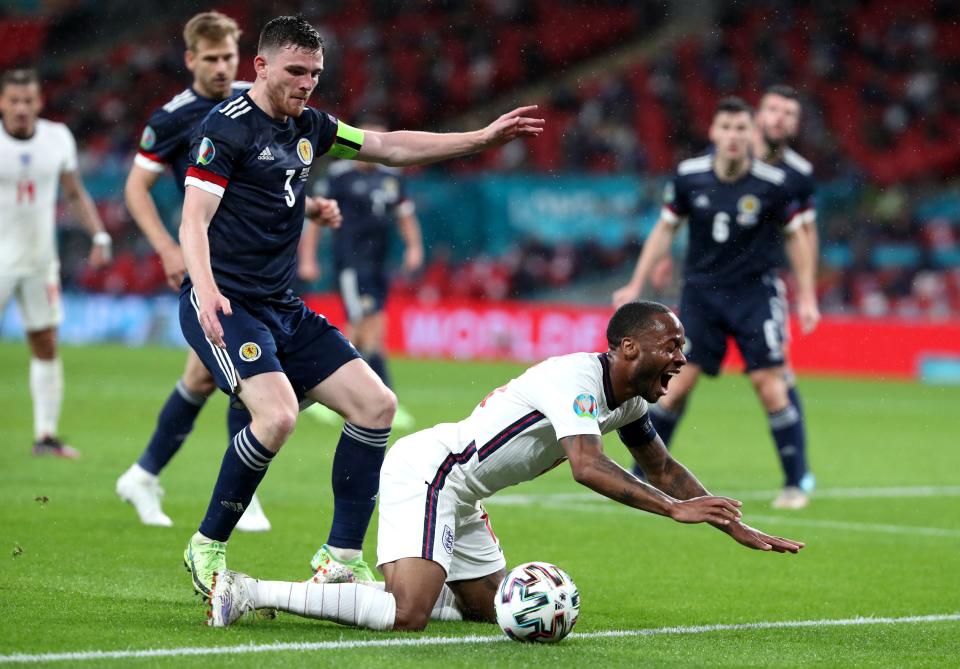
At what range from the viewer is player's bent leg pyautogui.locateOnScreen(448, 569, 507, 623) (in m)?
5.89

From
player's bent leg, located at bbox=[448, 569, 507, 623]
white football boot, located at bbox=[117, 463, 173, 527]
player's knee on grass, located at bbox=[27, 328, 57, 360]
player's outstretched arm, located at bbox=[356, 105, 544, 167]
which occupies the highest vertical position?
player's outstretched arm, located at bbox=[356, 105, 544, 167]

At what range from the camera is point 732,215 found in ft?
32.4

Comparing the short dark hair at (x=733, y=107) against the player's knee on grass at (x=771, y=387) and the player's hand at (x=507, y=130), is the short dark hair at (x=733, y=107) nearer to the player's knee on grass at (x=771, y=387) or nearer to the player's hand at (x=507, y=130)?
the player's knee on grass at (x=771, y=387)

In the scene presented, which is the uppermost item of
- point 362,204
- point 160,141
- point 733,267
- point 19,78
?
point 19,78

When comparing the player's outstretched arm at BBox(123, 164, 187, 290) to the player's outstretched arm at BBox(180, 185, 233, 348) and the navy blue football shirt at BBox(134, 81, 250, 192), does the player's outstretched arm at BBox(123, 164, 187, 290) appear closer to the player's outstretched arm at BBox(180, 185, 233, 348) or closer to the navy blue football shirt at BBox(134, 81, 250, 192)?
the navy blue football shirt at BBox(134, 81, 250, 192)

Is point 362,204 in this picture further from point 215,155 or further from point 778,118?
point 215,155

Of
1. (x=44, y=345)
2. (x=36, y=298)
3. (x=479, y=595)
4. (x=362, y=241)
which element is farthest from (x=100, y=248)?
(x=479, y=595)

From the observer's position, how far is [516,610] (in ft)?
17.6

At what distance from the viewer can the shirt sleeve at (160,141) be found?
773cm

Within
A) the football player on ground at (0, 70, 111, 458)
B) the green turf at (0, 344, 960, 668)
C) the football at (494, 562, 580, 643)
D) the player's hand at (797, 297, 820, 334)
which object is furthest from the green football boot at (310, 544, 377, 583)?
the football player on ground at (0, 70, 111, 458)

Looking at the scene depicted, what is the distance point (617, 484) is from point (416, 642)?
35.3 inches

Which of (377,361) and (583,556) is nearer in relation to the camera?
(583,556)

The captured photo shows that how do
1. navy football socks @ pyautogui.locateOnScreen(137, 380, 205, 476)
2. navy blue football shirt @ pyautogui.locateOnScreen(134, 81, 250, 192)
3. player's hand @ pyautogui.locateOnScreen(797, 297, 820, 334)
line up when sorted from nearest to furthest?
1. navy blue football shirt @ pyautogui.locateOnScreen(134, 81, 250, 192)
2. navy football socks @ pyautogui.locateOnScreen(137, 380, 205, 476)
3. player's hand @ pyautogui.locateOnScreen(797, 297, 820, 334)

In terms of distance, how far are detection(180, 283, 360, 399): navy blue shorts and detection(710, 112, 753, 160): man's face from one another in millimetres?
4036
